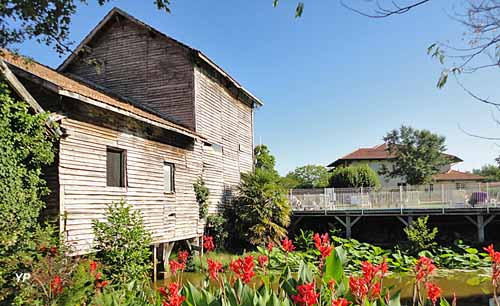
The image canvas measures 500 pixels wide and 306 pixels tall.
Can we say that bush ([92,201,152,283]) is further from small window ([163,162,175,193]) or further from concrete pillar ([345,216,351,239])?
concrete pillar ([345,216,351,239])

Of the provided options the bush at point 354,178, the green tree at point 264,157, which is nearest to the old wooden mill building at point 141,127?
the bush at point 354,178

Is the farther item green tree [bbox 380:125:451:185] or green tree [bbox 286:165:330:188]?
green tree [bbox 286:165:330:188]

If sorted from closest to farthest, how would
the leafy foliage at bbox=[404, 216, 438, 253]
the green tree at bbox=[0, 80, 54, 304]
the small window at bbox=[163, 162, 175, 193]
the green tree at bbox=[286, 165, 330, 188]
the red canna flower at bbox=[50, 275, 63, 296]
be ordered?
the red canna flower at bbox=[50, 275, 63, 296] → the green tree at bbox=[0, 80, 54, 304] → the small window at bbox=[163, 162, 175, 193] → the leafy foliage at bbox=[404, 216, 438, 253] → the green tree at bbox=[286, 165, 330, 188]

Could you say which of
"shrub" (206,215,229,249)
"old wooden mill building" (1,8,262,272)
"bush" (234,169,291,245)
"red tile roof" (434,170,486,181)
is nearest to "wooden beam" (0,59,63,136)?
"old wooden mill building" (1,8,262,272)

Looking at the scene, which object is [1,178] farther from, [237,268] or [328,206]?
[328,206]

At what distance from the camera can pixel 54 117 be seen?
7.80 m

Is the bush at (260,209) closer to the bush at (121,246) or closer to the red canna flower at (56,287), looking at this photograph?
the bush at (121,246)

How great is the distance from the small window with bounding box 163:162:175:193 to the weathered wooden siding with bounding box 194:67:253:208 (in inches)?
73.9

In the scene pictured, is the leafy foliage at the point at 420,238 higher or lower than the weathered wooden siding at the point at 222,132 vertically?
lower

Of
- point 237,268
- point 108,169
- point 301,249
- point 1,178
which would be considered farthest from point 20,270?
point 301,249

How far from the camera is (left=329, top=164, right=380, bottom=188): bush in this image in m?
26.8

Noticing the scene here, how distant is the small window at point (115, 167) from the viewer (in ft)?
31.6

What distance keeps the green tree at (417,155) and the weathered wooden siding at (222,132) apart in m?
23.7

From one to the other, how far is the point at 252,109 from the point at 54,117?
1170 cm
